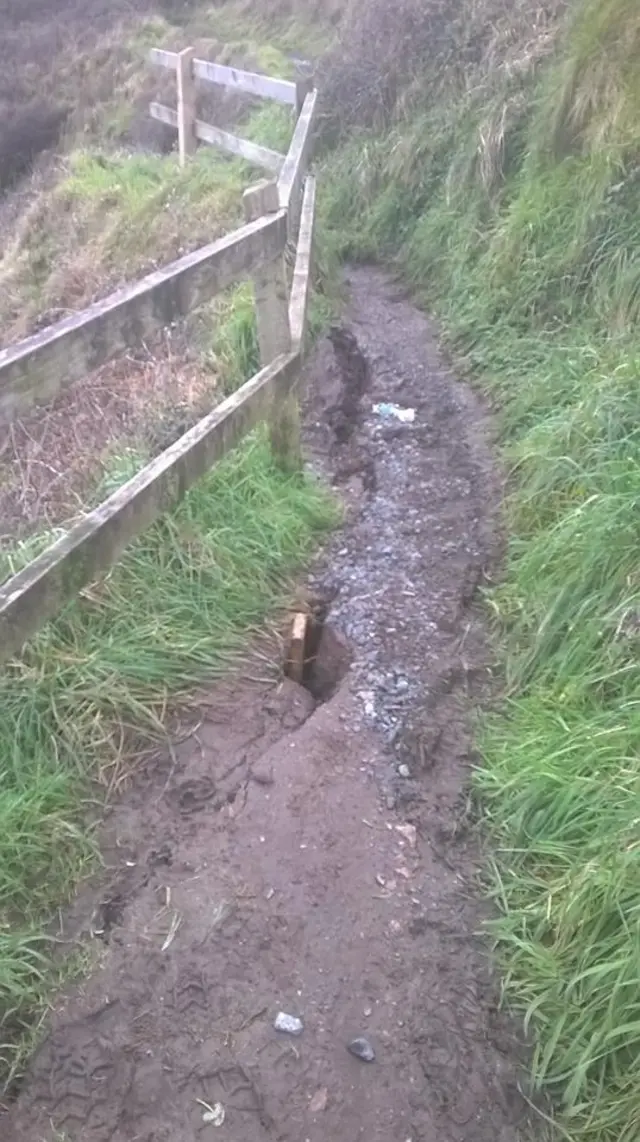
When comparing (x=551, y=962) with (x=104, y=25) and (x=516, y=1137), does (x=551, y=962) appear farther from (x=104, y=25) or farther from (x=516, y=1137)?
(x=104, y=25)

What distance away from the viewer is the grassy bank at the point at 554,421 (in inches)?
107

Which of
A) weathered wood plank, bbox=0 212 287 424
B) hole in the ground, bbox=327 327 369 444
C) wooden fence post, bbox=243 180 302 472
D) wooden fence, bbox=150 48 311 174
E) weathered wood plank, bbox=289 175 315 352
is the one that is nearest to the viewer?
weathered wood plank, bbox=0 212 287 424

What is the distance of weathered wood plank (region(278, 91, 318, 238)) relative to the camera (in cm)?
586

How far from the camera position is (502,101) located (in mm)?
7844

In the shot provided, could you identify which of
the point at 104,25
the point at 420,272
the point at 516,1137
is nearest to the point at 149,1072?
the point at 516,1137

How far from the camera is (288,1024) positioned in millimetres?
2725

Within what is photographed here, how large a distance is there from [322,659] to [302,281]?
2.49m

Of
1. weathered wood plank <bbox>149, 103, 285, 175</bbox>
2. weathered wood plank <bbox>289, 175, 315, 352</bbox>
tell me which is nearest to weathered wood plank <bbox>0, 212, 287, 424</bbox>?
weathered wood plank <bbox>289, 175, 315, 352</bbox>

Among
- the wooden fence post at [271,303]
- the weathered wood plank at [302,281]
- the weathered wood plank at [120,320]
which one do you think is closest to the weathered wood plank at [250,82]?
the weathered wood plank at [302,281]

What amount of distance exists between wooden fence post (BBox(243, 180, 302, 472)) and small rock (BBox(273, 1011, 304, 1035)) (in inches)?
105

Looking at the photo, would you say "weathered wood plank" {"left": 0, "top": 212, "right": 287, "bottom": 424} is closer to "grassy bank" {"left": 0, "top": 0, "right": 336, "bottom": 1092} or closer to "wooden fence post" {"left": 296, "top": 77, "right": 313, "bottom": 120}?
"grassy bank" {"left": 0, "top": 0, "right": 336, "bottom": 1092}

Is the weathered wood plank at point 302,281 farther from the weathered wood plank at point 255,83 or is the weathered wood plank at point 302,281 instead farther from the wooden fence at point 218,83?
the weathered wood plank at point 255,83

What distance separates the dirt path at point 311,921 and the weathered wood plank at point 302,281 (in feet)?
3.92

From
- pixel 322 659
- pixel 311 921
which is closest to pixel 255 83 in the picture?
pixel 322 659
